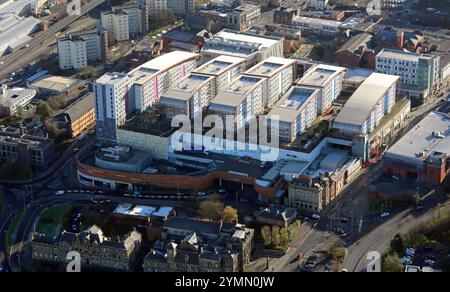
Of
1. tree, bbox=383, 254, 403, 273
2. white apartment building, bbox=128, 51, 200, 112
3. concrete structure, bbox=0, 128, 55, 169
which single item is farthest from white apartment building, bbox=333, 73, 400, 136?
concrete structure, bbox=0, 128, 55, 169

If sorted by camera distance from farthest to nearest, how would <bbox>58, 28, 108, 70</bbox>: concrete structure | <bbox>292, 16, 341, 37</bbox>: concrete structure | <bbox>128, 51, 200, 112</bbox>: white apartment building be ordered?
<bbox>292, 16, 341, 37</bbox>: concrete structure → <bbox>58, 28, 108, 70</bbox>: concrete structure → <bbox>128, 51, 200, 112</bbox>: white apartment building

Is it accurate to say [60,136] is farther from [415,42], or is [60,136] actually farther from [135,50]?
[415,42]

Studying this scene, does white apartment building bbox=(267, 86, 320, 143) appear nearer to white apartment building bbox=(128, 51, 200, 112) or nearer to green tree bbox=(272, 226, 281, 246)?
white apartment building bbox=(128, 51, 200, 112)

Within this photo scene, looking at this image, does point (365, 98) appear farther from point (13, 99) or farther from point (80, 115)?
point (13, 99)

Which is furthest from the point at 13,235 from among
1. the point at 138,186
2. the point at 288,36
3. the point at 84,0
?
the point at 84,0

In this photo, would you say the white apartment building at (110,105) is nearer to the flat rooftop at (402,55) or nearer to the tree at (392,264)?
the flat rooftop at (402,55)

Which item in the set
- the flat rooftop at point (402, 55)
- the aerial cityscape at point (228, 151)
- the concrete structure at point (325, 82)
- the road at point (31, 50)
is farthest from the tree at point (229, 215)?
the road at point (31, 50)
